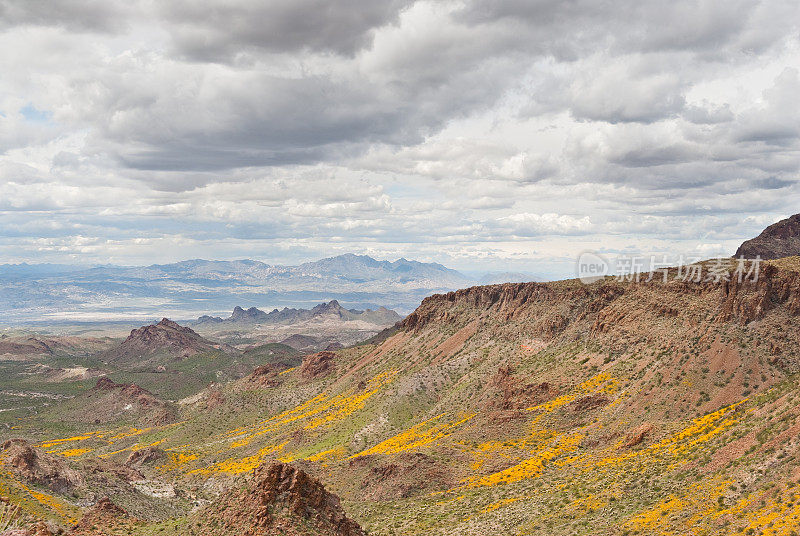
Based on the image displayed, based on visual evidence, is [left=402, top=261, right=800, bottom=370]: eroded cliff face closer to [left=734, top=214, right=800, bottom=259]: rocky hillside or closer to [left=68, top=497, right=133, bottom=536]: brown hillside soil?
[left=68, top=497, right=133, bottom=536]: brown hillside soil

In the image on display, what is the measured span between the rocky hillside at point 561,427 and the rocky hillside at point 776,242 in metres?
83.2

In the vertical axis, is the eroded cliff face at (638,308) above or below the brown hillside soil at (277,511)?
above

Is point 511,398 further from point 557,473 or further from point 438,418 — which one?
point 557,473

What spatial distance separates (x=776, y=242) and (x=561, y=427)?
13825cm

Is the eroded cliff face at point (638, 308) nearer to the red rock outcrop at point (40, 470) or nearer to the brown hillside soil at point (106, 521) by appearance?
the brown hillside soil at point (106, 521)

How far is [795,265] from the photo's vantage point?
8675 centimetres

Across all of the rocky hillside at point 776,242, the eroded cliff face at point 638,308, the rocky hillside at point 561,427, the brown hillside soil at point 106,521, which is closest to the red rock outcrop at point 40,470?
the rocky hillside at point 561,427

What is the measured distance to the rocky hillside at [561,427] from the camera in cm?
4891

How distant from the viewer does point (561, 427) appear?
80750 millimetres

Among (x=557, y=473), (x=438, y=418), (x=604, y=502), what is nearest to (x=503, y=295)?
(x=438, y=418)

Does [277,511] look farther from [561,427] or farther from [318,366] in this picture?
[318,366]

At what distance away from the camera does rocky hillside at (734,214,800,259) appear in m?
171

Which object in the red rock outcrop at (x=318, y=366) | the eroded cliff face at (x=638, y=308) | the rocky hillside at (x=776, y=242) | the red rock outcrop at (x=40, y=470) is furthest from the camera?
the red rock outcrop at (x=318, y=366)

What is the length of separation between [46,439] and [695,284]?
16823cm
